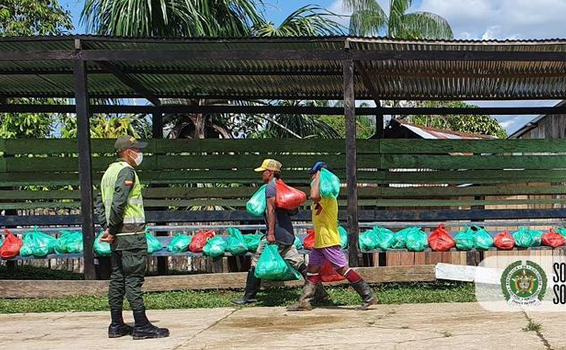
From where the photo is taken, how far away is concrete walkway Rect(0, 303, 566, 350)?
5.75 metres

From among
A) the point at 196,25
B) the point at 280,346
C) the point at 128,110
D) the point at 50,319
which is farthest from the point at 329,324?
the point at 196,25

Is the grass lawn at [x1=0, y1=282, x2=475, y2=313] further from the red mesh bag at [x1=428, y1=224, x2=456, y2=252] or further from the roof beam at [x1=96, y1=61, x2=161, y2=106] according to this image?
the roof beam at [x1=96, y1=61, x2=161, y2=106]

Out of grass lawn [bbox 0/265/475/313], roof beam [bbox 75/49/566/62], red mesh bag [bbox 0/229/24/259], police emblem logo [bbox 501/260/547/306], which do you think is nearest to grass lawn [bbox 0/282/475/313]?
grass lawn [bbox 0/265/475/313]

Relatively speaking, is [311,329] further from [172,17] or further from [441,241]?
[172,17]

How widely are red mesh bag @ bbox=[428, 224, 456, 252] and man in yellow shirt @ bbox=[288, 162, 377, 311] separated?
6.05ft

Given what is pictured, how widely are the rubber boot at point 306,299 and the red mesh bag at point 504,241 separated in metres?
3.03

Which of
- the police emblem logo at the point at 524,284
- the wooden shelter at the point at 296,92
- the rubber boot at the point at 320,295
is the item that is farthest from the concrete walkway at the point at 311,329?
the wooden shelter at the point at 296,92

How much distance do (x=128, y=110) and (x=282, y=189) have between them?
4903 millimetres

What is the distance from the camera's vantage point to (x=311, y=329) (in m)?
6.45

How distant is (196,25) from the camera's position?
14875 mm

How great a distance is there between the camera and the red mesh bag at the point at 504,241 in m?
9.16

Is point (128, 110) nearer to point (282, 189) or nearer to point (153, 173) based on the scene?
point (153, 173)

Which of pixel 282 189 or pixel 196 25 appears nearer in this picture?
pixel 282 189

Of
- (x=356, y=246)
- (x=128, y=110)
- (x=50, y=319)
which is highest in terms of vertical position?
(x=128, y=110)
